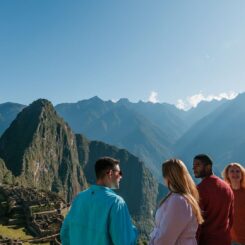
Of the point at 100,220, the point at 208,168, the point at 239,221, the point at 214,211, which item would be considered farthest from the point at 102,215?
the point at 239,221

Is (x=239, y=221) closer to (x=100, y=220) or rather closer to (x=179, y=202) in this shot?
(x=179, y=202)

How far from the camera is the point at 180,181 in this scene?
23.0 ft

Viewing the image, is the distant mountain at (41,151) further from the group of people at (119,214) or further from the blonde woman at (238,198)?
the group of people at (119,214)

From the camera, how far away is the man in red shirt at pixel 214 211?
8.16 metres

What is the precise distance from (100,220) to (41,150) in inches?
6611

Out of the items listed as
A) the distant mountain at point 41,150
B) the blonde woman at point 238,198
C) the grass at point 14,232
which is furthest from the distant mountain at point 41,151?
the blonde woman at point 238,198

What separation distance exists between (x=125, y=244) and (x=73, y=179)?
18739 cm

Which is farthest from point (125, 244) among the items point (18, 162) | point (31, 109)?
point (31, 109)

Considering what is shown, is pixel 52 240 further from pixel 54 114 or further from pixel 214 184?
pixel 54 114

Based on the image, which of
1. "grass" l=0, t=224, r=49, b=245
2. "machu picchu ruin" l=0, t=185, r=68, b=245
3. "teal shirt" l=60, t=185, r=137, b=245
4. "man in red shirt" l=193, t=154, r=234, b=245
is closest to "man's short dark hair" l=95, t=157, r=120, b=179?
"teal shirt" l=60, t=185, r=137, b=245

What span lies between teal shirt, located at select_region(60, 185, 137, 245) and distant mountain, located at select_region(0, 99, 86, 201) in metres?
134

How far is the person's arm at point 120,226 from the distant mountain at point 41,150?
134345 mm

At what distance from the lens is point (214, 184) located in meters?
8.34

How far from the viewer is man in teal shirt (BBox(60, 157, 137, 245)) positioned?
635cm
